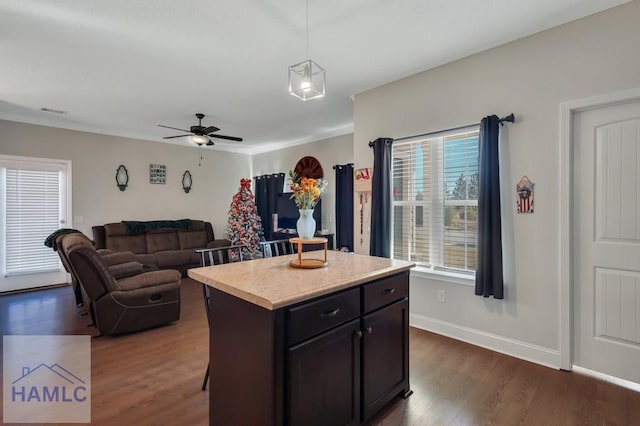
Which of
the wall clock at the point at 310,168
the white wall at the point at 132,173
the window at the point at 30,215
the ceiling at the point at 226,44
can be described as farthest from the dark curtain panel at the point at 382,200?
the window at the point at 30,215

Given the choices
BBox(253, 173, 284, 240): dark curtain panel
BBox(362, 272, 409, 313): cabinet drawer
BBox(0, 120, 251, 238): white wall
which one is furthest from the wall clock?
BBox(362, 272, 409, 313): cabinet drawer

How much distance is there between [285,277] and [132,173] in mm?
5807

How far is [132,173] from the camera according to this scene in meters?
6.27

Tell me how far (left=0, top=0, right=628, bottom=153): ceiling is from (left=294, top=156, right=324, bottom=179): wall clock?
5.80 feet

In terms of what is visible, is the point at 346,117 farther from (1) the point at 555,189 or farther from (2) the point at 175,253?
(2) the point at 175,253

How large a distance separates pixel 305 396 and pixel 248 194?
17.1ft

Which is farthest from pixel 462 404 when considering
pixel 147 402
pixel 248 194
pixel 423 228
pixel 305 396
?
pixel 248 194

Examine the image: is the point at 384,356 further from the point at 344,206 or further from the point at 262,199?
the point at 262,199

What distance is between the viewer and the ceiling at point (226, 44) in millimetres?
2318

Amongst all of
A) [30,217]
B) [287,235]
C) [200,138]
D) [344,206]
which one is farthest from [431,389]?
[30,217]

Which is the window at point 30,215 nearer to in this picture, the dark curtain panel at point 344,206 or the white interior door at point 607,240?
the dark curtain panel at point 344,206

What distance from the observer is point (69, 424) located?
75.8 inches

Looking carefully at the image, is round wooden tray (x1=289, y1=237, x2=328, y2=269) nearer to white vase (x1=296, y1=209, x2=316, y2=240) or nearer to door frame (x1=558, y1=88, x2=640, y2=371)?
white vase (x1=296, y1=209, x2=316, y2=240)

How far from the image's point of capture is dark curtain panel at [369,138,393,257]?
3533mm
